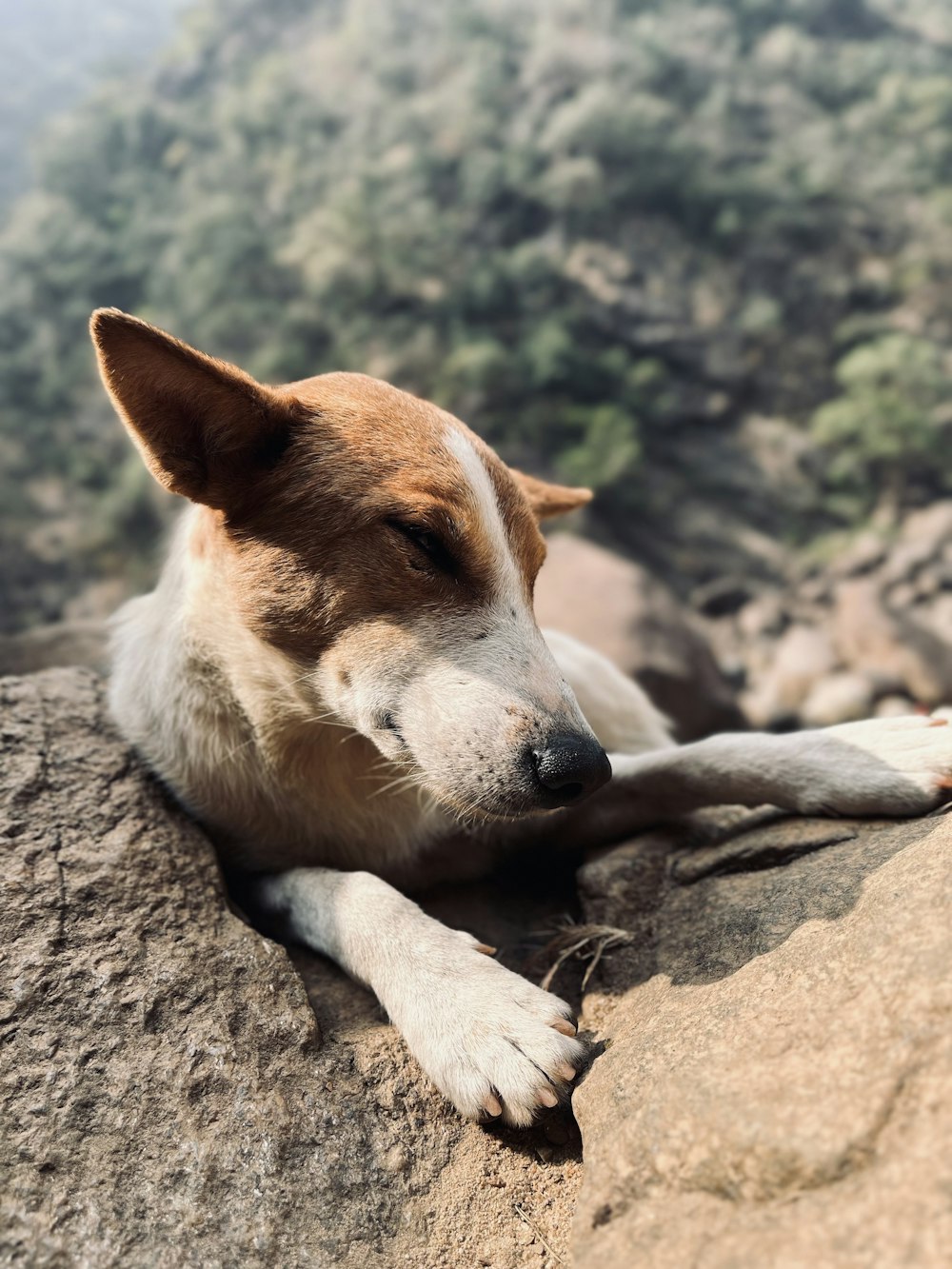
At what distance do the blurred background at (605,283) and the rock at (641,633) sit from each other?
7.14 metres

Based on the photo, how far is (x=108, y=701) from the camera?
344cm

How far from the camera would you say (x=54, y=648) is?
20.2ft

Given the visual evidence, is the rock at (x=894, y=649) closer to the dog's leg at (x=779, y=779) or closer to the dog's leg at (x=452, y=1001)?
the dog's leg at (x=779, y=779)

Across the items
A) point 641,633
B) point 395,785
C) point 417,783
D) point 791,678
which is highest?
point 417,783

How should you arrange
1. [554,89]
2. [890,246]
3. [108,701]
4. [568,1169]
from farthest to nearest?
[554,89] → [890,246] → [108,701] → [568,1169]

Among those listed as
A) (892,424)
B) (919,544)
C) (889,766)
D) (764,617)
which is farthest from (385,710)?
(892,424)

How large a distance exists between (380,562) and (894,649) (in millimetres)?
13630

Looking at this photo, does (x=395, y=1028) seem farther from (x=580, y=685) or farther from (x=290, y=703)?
(x=580, y=685)

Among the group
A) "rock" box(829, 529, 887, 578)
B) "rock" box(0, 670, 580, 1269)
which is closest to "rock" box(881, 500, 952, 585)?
"rock" box(829, 529, 887, 578)

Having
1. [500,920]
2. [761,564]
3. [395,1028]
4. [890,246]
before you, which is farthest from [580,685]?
[890,246]

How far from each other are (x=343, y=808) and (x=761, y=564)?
64.4 ft

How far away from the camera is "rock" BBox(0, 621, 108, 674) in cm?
584

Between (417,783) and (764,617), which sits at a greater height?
(417,783)

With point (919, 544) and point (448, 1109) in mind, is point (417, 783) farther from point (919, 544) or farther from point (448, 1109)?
point (919, 544)
